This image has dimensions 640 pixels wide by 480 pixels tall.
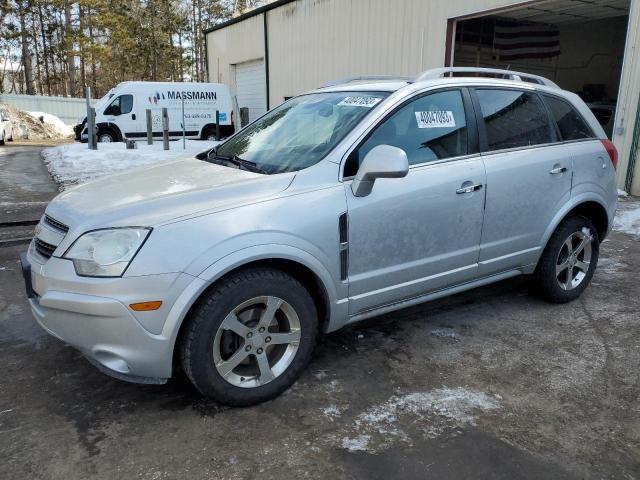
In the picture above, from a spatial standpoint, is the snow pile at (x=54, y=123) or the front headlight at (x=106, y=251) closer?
the front headlight at (x=106, y=251)

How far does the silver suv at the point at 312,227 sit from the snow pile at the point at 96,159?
770cm

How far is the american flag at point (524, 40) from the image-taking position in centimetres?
1496

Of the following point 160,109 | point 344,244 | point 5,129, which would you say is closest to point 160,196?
point 344,244

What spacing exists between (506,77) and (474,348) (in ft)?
6.99

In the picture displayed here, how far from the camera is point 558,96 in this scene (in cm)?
420

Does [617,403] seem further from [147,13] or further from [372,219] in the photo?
[147,13]

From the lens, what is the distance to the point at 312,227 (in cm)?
285

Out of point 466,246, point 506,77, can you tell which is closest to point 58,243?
point 466,246

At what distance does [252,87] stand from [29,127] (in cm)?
1271

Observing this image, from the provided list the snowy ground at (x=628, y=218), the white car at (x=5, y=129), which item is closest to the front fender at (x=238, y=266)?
the snowy ground at (x=628, y=218)

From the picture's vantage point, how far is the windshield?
3197 millimetres

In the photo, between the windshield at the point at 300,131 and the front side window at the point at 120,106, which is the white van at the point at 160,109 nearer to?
the front side window at the point at 120,106

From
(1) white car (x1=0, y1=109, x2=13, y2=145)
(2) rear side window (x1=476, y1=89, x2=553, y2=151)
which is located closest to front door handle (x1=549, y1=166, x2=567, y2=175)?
(2) rear side window (x1=476, y1=89, x2=553, y2=151)

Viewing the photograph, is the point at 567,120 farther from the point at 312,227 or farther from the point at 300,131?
the point at 312,227
